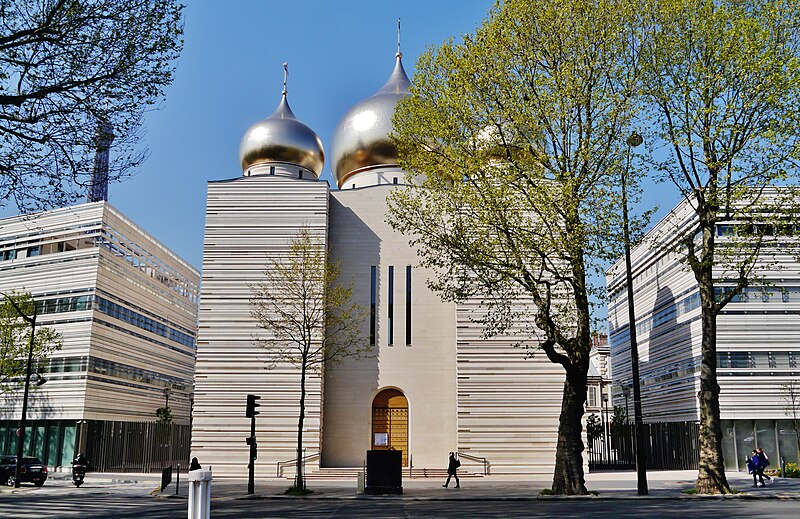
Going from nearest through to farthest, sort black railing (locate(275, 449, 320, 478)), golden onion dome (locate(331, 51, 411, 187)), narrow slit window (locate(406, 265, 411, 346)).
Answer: black railing (locate(275, 449, 320, 478))
narrow slit window (locate(406, 265, 411, 346))
golden onion dome (locate(331, 51, 411, 187))

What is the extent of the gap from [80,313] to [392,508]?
28.3 meters

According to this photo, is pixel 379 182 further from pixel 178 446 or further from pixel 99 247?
pixel 178 446

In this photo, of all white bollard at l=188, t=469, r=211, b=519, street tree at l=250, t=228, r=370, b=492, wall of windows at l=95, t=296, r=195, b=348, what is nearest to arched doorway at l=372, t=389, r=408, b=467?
street tree at l=250, t=228, r=370, b=492

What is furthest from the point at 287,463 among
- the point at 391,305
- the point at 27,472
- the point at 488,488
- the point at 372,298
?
the point at 27,472

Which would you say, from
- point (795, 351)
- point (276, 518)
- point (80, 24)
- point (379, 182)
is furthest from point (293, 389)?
point (795, 351)

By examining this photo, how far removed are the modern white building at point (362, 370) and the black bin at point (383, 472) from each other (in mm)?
7879

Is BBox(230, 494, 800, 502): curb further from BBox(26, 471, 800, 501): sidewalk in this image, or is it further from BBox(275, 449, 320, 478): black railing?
BBox(275, 449, 320, 478): black railing

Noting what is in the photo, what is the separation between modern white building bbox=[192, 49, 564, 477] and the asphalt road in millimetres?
8542

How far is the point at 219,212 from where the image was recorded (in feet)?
111

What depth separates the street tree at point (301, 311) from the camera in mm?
28578

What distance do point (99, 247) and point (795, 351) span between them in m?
37.0

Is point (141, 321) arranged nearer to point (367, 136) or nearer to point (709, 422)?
point (367, 136)

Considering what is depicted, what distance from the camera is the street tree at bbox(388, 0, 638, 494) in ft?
64.0

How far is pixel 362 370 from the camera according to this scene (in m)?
33.1
